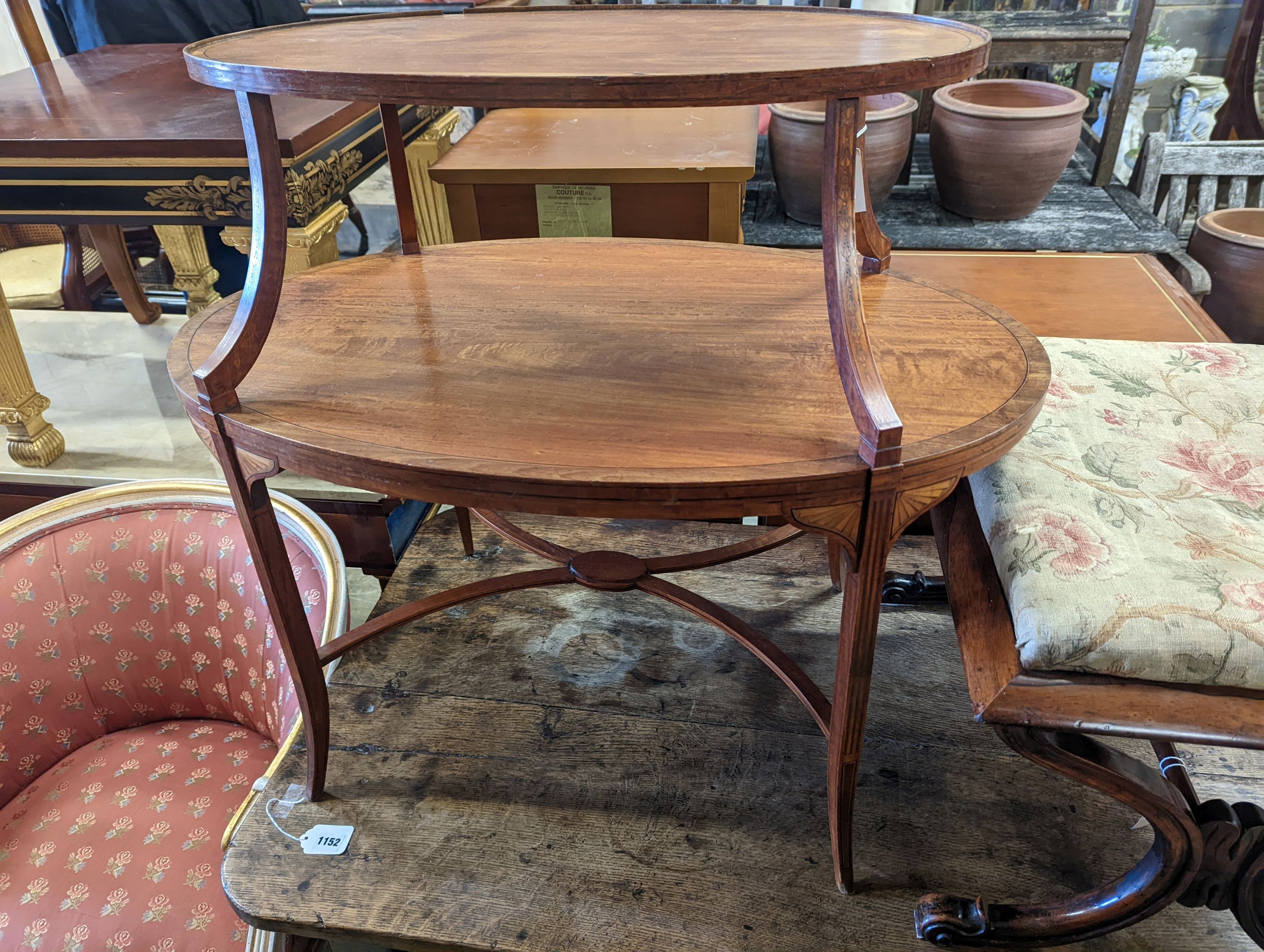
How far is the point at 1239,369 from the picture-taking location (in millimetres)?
966

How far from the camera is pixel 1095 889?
861mm

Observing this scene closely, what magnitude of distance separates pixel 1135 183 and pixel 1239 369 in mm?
1564

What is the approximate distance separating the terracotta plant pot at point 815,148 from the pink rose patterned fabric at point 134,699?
1401 millimetres

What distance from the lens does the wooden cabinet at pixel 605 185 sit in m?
1.55

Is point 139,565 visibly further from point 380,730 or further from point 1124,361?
point 1124,361

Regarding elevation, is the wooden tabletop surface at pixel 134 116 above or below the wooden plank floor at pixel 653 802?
above

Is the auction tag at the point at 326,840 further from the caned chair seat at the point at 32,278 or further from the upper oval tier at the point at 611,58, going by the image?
the caned chair seat at the point at 32,278

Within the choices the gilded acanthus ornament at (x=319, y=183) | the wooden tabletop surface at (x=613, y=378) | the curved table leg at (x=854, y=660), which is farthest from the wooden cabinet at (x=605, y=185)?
the curved table leg at (x=854, y=660)

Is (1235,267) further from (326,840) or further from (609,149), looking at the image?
(326,840)

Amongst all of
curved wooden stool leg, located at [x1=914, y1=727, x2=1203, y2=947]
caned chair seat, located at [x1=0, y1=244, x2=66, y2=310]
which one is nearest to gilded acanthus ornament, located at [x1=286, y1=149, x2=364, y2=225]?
curved wooden stool leg, located at [x1=914, y1=727, x2=1203, y2=947]

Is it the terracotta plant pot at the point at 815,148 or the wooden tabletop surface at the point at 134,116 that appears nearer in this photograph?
the wooden tabletop surface at the point at 134,116

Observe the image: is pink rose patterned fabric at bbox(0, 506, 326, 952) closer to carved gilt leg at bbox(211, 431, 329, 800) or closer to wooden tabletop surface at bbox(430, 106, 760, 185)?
carved gilt leg at bbox(211, 431, 329, 800)

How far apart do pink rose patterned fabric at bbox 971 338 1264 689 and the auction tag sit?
2.51 ft

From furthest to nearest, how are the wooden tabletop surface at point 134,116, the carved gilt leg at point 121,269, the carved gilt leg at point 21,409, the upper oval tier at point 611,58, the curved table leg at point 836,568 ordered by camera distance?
the carved gilt leg at point 121,269, the carved gilt leg at point 21,409, the wooden tabletop surface at point 134,116, the curved table leg at point 836,568, the upper oval tier at point 611,58
